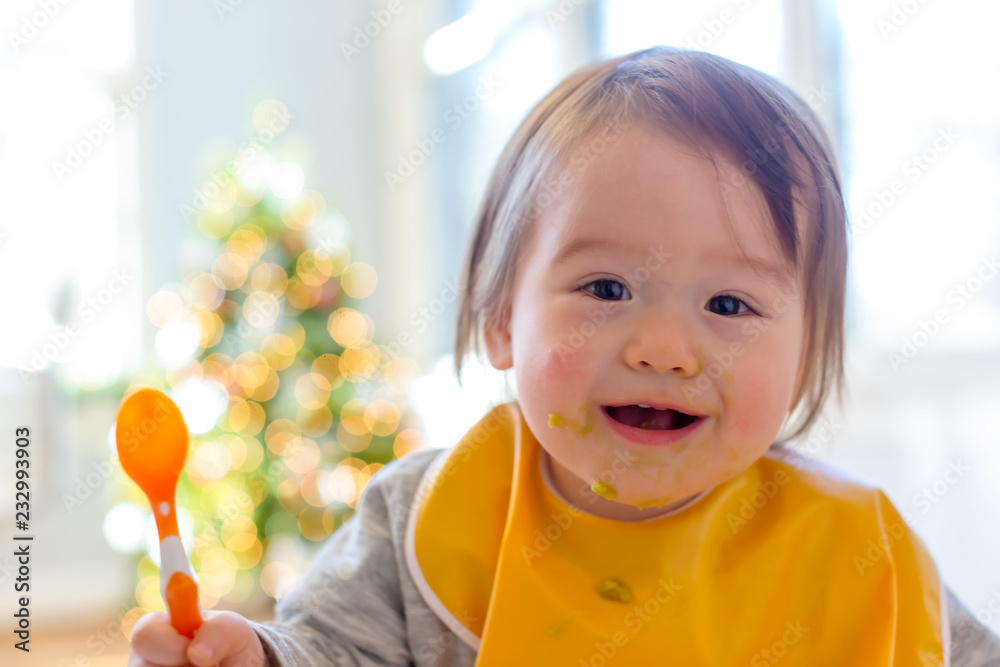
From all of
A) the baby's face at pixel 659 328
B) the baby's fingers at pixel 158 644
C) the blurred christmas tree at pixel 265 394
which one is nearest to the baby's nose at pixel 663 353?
the baby's face at pixel 659 328

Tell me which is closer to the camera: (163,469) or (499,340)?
(163,469)

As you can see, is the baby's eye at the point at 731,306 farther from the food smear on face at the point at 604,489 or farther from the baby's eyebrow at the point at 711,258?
the food smear on face at the point at 604,489

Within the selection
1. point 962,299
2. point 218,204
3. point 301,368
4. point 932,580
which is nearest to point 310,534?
point 301,368

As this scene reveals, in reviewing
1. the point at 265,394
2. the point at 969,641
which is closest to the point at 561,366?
the point at 969,641

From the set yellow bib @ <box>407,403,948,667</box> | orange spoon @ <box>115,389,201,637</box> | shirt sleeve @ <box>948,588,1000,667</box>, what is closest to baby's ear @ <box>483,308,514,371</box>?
yellow bib @ <box>407,403,948,667</box>

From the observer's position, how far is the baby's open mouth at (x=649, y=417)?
855mm

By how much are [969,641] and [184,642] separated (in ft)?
2.56

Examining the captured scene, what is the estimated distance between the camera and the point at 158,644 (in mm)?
709

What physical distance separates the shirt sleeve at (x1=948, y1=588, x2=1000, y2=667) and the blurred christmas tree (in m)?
2.13

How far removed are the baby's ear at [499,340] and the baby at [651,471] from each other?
0.04 m

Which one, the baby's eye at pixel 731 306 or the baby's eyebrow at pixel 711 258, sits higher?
the baby's eyebrow at pixel 711 258

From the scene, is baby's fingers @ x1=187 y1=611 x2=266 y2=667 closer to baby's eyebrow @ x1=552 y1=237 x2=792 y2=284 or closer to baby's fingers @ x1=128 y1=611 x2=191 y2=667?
baby's fingers @ x1=128 y1=611 x2=191 y2=667

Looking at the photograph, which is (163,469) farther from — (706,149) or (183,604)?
(706,149)

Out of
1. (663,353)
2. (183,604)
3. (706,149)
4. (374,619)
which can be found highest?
(706,149)
